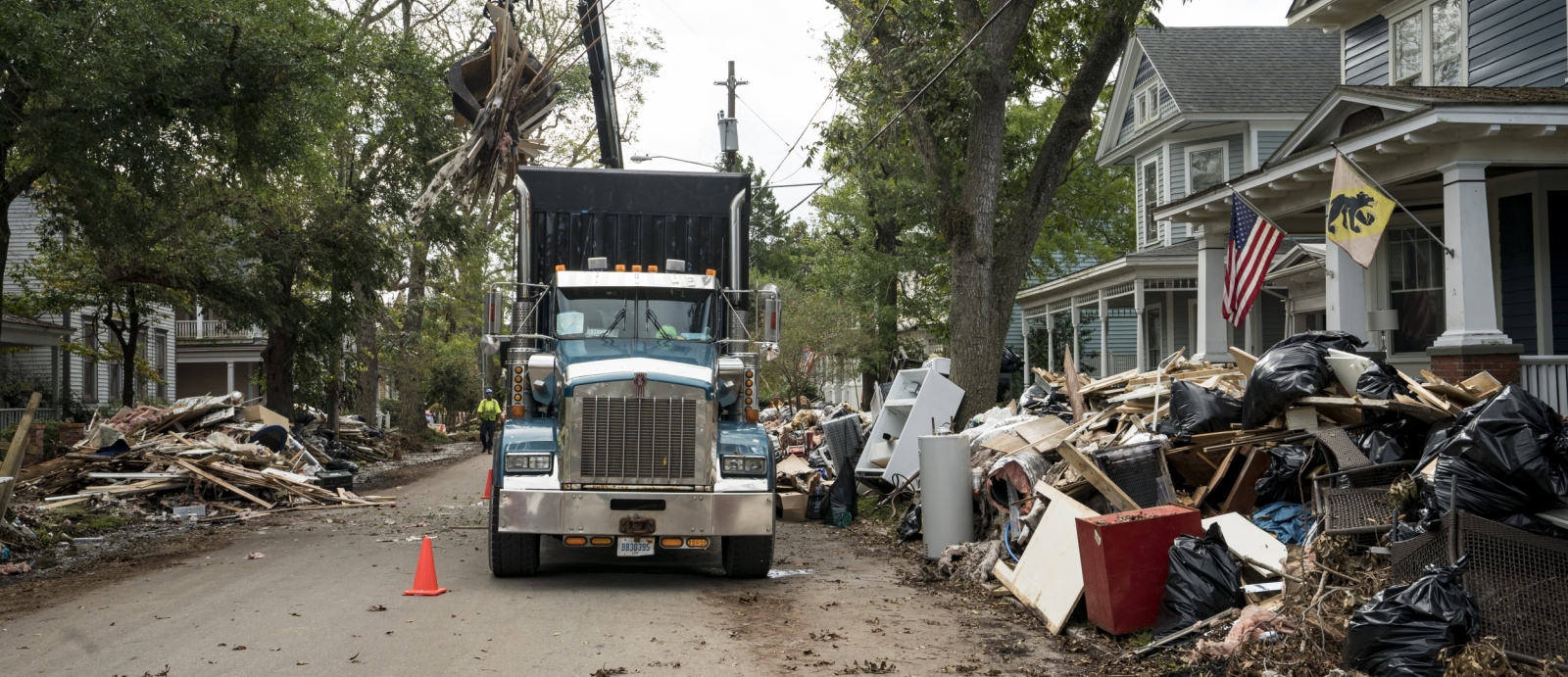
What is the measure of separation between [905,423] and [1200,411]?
19.3 feet

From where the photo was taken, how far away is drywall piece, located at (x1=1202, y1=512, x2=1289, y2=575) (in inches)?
304

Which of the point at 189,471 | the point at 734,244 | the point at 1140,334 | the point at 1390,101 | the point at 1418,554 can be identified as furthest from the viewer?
the point at 1140,334

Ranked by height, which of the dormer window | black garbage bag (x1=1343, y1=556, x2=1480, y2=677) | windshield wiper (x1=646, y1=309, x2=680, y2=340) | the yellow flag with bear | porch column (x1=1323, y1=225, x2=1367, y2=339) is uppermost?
the dormer window

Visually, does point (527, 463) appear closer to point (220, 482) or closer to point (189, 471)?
point (220, 482)

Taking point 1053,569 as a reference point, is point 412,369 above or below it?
above

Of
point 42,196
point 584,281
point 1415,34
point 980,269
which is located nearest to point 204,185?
point 42,196

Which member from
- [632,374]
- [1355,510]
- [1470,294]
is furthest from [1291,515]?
[632,374]

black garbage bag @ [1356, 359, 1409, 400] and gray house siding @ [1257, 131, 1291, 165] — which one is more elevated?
gray house siding @ [1257, 131, 1291, 165]

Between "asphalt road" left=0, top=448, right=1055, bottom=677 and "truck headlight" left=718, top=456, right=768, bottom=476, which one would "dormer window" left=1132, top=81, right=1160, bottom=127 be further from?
"truck headlight" left=718, top=456, right=768, bottom=476

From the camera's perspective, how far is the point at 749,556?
10.1m

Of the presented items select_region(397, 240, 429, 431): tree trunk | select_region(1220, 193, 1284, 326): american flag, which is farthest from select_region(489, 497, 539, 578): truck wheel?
select_region(397, 240, 429, 431): tree trunk

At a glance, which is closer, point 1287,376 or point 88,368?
point 1287,376

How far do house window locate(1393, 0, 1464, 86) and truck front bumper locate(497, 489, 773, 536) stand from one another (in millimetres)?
12102

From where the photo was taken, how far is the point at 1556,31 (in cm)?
1390
